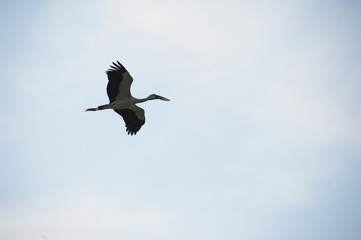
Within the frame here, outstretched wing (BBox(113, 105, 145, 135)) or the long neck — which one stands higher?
the long neck

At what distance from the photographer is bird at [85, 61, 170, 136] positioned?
83.8 feet

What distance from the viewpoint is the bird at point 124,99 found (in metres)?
25.5

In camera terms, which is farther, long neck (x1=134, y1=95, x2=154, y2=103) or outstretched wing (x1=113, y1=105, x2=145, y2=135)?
outstretched wing (x1=113, y1=105, x2=145, y2=135)

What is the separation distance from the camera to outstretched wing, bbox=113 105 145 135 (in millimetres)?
27484

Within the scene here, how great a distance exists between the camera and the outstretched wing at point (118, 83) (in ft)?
83.6

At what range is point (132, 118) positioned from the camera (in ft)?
90.8

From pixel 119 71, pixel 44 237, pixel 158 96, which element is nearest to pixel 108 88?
pixel 119 71

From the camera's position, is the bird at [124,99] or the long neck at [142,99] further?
the long neck at [142,99]

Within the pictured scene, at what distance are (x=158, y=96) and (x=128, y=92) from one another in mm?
2171

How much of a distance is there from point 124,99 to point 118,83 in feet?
3.81

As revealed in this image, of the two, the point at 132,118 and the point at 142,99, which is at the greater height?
the point at 142,99

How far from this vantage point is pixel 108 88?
85.1ft

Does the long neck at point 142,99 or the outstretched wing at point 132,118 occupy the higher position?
the long neck at point 142,99

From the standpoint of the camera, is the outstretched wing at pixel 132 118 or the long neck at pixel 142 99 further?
the outstretched wing at pixel 132 118
